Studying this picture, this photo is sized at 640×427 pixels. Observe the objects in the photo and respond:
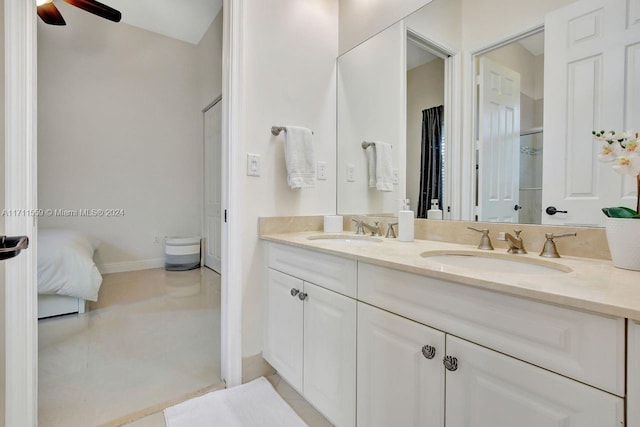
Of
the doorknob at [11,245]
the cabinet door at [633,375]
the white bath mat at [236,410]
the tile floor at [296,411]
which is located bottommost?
the tile floor at [296,411]

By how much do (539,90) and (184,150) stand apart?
13.6ft

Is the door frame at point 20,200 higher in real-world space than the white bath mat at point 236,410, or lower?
higher

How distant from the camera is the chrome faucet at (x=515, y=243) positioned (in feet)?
3.49

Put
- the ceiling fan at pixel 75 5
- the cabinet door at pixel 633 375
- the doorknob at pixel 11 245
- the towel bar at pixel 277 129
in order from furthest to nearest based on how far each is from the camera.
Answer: the ceiling fan at pixel 75 5 → the towel bar at pixel 277 129 → the doorknob at pixel 11 245 → the cabinet door at pixel 633 375

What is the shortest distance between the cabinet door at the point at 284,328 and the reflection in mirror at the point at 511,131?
2.98ft

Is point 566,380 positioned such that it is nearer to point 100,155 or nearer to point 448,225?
point 448,225

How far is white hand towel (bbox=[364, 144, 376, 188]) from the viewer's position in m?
1.79

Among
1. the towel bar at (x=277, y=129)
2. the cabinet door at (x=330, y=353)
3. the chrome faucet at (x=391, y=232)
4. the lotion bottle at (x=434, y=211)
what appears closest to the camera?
the cabinet door at (x=330, y=353)

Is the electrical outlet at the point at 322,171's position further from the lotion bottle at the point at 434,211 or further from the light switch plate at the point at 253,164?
the lotion bottle at the point at 434,211

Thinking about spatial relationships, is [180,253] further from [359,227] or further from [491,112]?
[491,112]

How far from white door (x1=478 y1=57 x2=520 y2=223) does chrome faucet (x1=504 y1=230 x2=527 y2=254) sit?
93 millimetres

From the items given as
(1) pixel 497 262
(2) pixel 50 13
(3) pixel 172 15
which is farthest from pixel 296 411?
(3) pixel 172 15

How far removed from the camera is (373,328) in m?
0.98

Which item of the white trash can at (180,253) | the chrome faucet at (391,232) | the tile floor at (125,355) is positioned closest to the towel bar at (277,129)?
the chrome faucet at (391,232)
